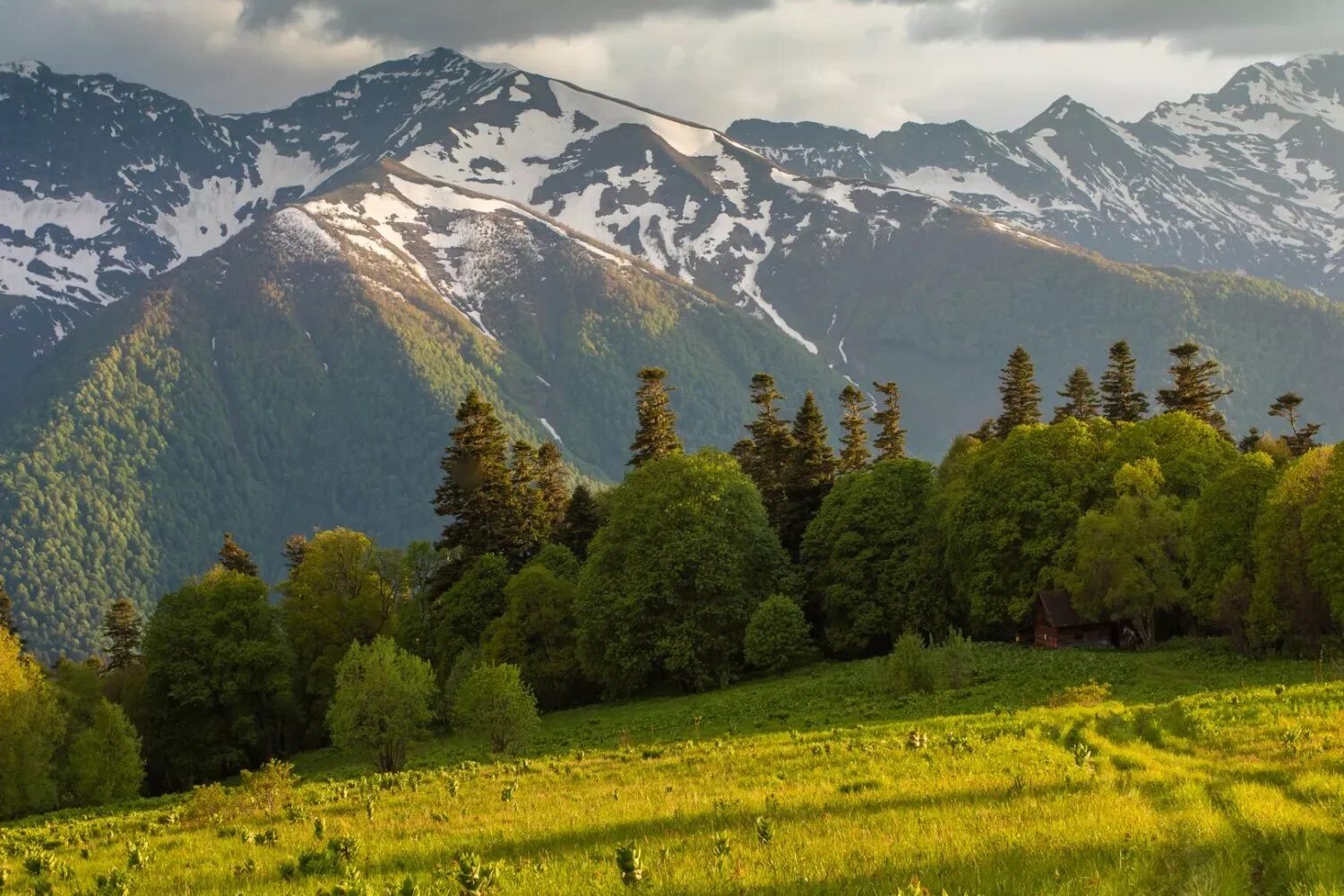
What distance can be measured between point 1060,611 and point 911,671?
24248mm

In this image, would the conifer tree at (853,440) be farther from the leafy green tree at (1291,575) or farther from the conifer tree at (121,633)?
the conifer tree at (121,633)

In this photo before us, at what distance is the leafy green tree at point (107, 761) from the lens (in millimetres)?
63812

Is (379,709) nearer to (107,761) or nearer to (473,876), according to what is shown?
(107,761)

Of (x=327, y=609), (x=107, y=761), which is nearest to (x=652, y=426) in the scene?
(x=327, y=609)

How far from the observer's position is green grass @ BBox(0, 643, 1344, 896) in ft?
39.5

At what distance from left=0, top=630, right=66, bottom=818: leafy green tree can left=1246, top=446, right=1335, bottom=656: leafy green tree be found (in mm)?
63763

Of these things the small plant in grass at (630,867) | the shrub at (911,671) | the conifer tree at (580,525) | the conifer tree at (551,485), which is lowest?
the shrub at (911,671)

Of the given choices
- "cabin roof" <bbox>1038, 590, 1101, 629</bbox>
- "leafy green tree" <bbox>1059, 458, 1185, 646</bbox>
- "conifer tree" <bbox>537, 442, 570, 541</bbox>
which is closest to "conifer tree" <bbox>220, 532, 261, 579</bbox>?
"conifer tree" <bbox>537, 442, 570, 541</bbox>

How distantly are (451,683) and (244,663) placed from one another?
19957mm

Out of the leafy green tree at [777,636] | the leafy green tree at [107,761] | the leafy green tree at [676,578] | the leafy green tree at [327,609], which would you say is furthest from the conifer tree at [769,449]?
the leafy green tree at [107,761]

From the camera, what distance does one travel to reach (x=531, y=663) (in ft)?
254

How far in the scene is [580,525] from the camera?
313ft

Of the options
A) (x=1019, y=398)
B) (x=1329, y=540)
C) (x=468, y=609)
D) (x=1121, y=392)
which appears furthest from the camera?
(x=1019, y=398)

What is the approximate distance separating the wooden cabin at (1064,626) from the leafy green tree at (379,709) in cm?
3716
